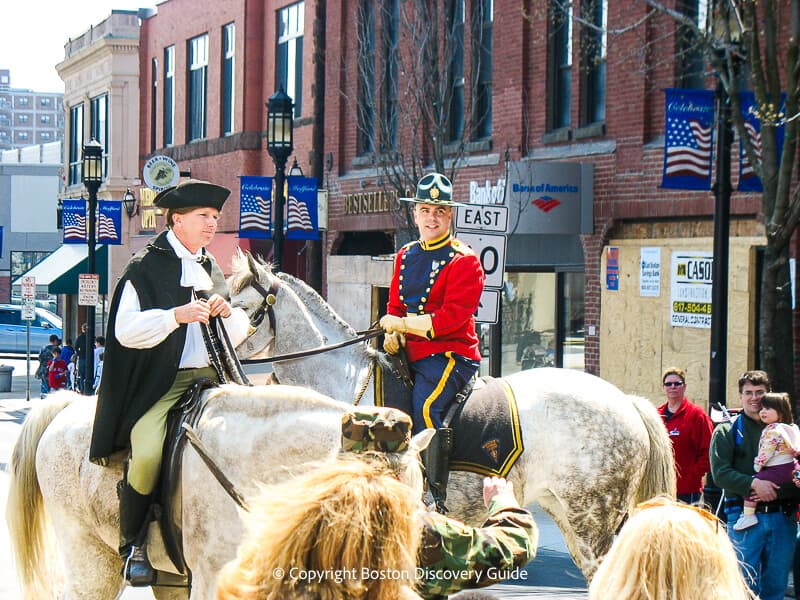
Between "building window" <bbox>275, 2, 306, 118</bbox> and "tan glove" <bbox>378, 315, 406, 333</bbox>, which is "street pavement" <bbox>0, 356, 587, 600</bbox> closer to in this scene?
"tan glove" <bbox>378, 315, 406, 333</bbox>

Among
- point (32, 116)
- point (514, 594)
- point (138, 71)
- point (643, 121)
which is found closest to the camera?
point (514, 594)

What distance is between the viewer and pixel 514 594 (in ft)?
32.6

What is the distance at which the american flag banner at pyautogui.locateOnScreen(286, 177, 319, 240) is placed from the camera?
24000 mm

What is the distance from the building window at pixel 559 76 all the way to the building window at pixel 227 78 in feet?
43.6

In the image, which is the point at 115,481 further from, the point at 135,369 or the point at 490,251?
the point at 490,251

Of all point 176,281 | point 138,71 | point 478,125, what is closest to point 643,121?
point 478,125

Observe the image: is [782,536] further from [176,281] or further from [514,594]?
[176,281]

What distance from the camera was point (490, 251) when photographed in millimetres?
12578

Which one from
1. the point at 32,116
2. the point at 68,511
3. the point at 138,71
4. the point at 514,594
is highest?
the point at 32,116

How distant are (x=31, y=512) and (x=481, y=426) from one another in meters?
2.67

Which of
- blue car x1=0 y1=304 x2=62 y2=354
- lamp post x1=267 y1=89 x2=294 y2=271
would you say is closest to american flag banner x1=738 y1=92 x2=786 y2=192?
lamp post x1=267 y1=89 x2=294 y2=271

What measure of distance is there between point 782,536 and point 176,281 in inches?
197

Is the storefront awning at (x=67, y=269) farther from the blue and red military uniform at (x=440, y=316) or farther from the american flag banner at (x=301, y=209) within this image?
the blue and red military uniform at (x=440, y=316)

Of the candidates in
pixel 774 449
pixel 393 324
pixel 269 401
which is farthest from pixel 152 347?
pixel 774 449
